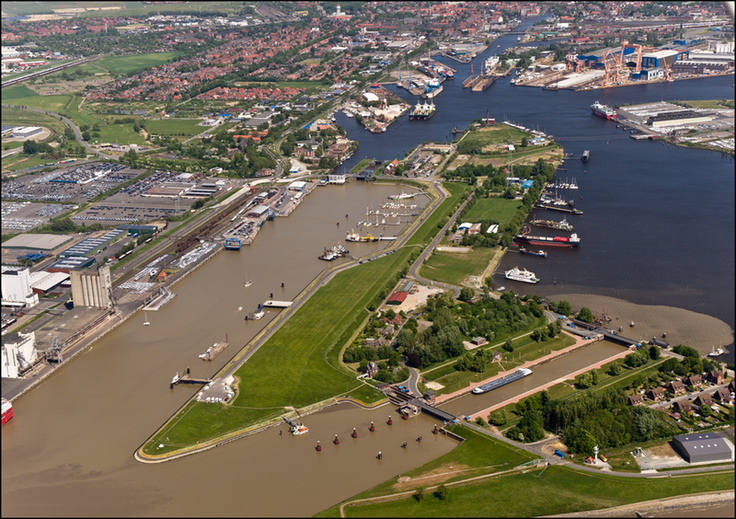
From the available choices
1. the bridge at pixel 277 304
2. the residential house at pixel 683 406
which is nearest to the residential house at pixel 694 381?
the residential house at pixel 683 406

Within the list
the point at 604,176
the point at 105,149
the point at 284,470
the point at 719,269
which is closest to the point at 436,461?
the point at 284,470

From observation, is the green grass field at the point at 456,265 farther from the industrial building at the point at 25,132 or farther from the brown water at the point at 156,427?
the industrial building at the point at 25,132

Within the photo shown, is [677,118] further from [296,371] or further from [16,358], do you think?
[16,358]

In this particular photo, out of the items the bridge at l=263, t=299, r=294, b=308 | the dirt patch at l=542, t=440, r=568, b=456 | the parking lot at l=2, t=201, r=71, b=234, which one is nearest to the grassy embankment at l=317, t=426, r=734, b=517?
the dirt patch at l=542, t=440, r=568, b=456

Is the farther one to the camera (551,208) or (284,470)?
(551,208)

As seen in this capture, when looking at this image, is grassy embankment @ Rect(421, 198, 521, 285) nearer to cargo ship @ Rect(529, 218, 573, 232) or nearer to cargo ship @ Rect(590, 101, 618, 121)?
cargo ship @ Rect(529, 218, 573, 232)

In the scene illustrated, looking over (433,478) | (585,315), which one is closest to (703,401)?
(585,315)

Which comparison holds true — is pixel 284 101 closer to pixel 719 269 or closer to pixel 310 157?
pixel 310 157
